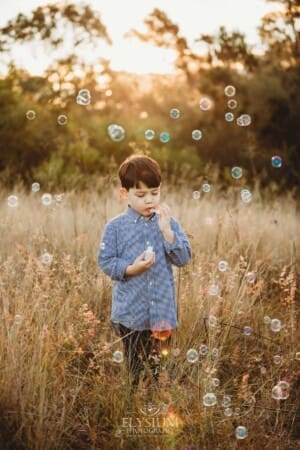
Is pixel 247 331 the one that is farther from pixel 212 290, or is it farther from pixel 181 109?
pixel 181 109

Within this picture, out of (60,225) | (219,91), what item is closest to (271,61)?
(219,91)

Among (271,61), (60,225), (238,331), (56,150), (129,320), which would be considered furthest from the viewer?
(271,61)

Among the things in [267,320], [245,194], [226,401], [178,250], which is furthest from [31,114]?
[226,401]

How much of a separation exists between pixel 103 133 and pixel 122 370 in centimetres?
852

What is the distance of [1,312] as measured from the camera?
3.07 meters

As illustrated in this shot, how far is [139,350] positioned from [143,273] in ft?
1.51

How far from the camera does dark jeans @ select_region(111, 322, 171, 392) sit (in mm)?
2977

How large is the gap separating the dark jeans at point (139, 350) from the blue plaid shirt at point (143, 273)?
3.8 inches

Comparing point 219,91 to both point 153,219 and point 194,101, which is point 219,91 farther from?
point 153,219

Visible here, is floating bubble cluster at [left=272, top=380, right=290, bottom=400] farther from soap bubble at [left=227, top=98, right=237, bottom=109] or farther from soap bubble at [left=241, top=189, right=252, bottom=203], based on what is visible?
soap bubble at [left=227, top=98, right=237, bottom=109]

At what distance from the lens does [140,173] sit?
114 inches

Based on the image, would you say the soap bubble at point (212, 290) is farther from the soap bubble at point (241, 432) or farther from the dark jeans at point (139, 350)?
the soap bubble at point (241, 432)

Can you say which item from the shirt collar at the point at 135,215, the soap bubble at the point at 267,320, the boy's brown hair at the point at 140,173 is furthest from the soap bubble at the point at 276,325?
the boy's brown hair at the point at 140,173

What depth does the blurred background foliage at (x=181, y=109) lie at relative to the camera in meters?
10.3
